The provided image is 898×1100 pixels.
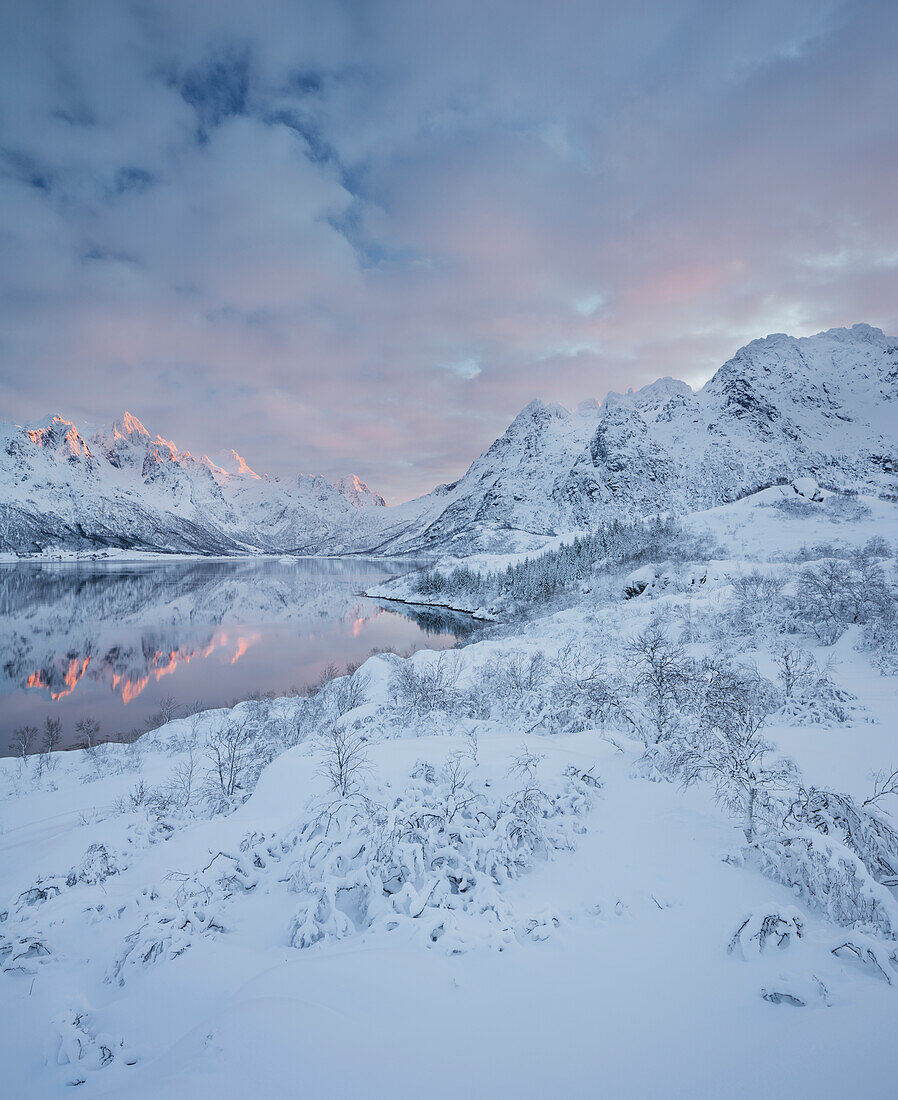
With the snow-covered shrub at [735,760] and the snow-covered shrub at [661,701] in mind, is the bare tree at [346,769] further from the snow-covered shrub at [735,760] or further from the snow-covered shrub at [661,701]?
the snow-covered shrub at [661,701]

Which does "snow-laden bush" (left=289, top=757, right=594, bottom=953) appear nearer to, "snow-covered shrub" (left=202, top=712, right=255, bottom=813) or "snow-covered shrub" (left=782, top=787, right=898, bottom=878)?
"snow-covered shrub" (left=782, top=787, right=898, bottom=878)

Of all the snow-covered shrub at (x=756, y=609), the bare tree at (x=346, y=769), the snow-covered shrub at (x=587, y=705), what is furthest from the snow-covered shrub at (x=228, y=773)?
the snow-covered shrub at (x=756, y=609)

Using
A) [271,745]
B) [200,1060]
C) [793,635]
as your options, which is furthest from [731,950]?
[793,635]

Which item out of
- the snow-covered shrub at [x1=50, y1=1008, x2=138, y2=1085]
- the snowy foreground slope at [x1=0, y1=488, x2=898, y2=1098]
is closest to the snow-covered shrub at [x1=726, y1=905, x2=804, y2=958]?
the snowy foreground slope at [x1=0, y1=488, x2=898, y2=1098]

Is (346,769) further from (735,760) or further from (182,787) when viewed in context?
(182,787)

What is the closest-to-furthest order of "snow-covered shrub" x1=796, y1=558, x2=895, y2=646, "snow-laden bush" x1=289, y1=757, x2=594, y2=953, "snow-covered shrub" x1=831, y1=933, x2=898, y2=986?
→ "snow-covered shrub" x1=831, y1=933, x2=898, y2=986, "snow-laden bush" x1=289, y1=757, x2=594, y2=953, "snow-covered shrub" x1=796, y1=558, x2=895, y2=646

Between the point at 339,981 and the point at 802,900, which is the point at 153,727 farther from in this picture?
the point at 802,900
